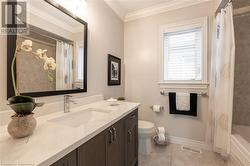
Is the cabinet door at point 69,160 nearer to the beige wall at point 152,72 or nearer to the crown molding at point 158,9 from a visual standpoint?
the beige wall at point 152,72

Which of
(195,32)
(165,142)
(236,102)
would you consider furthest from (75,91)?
(236,102)

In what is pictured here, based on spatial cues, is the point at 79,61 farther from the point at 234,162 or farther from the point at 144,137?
the point at 234,162

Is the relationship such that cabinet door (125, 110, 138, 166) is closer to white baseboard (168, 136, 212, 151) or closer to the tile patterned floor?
the tile patterned floor

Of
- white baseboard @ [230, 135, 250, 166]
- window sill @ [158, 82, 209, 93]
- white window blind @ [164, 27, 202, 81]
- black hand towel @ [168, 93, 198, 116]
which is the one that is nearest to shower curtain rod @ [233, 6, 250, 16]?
white window blind @ [164, 27, 202, 81]

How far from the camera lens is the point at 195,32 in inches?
88.8

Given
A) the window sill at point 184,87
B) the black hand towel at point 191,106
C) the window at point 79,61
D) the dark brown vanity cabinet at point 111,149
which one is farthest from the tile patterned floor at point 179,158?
the window at point 79,61

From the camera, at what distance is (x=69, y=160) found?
26.3 inches

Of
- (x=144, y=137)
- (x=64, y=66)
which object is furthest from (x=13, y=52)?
(x=144, y=137)

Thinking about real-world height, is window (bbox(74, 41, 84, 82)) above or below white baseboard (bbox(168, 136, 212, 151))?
above

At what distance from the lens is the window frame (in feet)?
7.00

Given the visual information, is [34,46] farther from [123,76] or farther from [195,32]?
[195,32]

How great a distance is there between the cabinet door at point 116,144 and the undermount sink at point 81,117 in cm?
14

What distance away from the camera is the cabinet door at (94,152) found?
2.51 ft

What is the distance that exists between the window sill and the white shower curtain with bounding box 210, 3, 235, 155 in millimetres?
398
